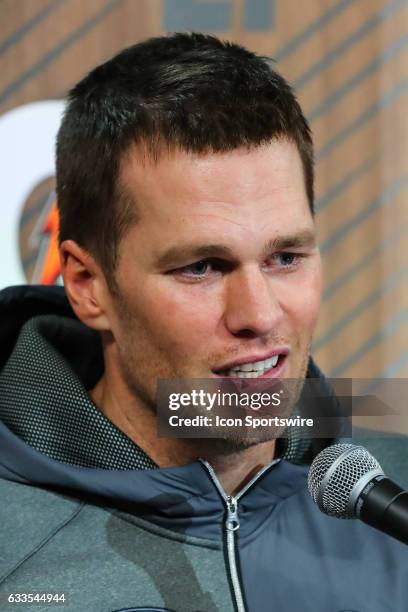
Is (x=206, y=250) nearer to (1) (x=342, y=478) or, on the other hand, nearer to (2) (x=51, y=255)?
(1) (x=342, y=478)

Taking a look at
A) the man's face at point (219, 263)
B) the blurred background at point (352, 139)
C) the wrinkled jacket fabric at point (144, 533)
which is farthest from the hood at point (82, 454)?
the blurred background at point (352, 139)

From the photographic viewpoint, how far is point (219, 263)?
1.14 metres

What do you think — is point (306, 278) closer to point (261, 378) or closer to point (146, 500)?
point (261, 378)

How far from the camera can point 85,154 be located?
1.27 metres

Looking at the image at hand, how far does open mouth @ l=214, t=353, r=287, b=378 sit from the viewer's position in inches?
43.1

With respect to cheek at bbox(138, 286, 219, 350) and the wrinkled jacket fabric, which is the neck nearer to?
the wrinkled jacket fabric

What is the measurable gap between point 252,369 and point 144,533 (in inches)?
10.2

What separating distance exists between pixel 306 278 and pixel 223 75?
288 millimetres

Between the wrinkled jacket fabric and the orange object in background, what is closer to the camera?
the wrinkled jacket fabric

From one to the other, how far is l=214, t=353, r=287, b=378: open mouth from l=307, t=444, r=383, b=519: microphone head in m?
0.29

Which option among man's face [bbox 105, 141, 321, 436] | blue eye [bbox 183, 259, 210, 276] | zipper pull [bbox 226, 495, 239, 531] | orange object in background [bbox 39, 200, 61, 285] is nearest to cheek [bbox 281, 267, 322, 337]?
man's face [bbox 105, 141, 321, 436]

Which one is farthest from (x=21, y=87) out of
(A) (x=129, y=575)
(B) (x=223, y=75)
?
(A) (x=129, y=575)

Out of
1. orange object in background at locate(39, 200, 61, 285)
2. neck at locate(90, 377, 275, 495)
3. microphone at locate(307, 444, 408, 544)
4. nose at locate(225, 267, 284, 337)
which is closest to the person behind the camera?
microphone at locate(307, 444, 408, 544)

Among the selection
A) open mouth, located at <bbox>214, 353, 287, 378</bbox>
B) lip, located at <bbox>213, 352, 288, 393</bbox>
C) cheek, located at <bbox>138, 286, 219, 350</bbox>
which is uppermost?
→ cheek, located at <bbox>138, 286, 219, 350</bbox>
